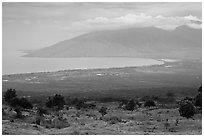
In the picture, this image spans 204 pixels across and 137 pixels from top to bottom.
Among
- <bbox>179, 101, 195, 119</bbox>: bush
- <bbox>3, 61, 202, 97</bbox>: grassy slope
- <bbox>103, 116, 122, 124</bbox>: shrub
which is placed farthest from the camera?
<bbox>3, 61, 202, 97</bbox>: grassy slope

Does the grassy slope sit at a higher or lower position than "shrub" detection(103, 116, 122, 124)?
higher

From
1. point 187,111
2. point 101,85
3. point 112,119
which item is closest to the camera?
point 112,119

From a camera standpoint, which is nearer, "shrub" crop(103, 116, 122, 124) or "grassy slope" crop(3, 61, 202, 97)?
"shrub" crop(103, 116, 122, 124)

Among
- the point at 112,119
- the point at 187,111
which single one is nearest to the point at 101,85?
the point at 187,111

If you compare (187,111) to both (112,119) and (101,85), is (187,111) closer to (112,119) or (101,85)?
(112,119)

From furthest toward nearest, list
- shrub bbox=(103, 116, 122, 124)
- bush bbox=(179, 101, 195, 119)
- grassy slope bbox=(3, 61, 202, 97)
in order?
1. grassy slope bbox=(3, 61, 202, 97)
2. bush bbox=(179, 101, 195, 119)
3. shrub bbox=(103, 116, 122, 124)

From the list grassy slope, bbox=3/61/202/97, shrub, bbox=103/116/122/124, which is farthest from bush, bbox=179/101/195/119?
grassy slope, bbox=3/61/202/97

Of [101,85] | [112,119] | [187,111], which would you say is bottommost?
[112,119]

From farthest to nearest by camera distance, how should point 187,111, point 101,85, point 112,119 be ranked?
point 101,85, point 187,111, point 112,119

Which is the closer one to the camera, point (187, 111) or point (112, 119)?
point (112, 119)

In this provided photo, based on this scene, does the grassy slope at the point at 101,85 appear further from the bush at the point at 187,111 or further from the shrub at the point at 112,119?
the bush at the point at 187,111

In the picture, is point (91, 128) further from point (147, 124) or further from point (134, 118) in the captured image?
point (134, 118)

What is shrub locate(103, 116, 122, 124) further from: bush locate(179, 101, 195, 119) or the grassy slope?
the grassy slope
